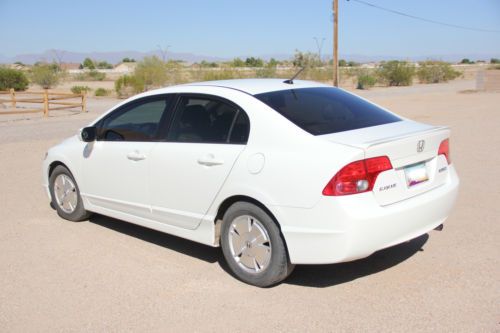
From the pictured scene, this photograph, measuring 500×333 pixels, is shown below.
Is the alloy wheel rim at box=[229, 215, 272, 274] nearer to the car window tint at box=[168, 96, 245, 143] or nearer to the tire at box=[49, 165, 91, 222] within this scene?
the car window tint at box=[168, 96, 245, 143]

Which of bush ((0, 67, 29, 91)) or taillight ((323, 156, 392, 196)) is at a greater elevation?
bush ((0, 67, 29, 91))

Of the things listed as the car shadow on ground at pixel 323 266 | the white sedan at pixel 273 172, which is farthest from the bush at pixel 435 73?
the white sedan at pixel 273 172

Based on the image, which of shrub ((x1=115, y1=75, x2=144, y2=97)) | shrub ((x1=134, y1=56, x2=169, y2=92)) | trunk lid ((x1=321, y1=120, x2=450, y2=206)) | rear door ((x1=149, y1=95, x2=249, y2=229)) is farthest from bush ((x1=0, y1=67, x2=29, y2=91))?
trunk lid ((x1=321, y1=120, x2=450, y2=206))

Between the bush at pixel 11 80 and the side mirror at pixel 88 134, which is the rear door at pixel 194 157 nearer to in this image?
the side mirror at pixel 88 134

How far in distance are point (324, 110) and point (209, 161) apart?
108 cm

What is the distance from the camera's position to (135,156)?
217 inches

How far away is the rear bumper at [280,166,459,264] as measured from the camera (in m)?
4.03

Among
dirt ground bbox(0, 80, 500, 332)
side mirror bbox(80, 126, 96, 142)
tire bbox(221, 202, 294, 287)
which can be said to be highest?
side mirror bbox(80, 126, 96, 142)

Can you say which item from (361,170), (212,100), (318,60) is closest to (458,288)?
(361,170)

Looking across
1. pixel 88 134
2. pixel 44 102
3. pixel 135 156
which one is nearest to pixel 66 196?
pixel 88 134

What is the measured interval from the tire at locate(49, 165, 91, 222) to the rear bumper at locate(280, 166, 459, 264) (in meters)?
3.12

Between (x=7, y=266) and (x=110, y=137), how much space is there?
1623 mm

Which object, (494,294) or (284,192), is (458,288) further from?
(284,192)

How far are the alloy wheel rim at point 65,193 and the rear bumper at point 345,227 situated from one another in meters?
3.20
